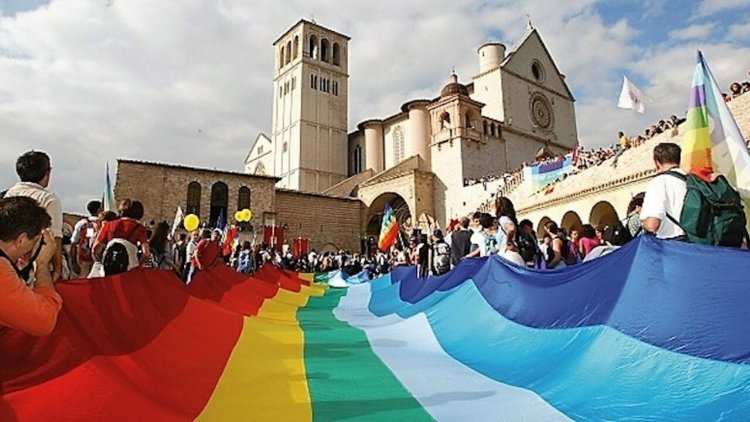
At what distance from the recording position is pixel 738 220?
10.5 ft

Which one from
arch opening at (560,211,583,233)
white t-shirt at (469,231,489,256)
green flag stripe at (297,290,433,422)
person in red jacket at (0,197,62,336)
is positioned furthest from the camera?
arch opening at (560,211,583,233)

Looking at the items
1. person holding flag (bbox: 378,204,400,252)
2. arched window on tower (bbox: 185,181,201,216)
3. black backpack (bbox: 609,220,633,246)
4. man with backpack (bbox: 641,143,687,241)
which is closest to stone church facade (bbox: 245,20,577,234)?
arched window on tower (bbox: 185,181,201,216)

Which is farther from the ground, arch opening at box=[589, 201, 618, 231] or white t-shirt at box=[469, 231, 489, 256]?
arch opening at box=[589, 201, 618, 231]

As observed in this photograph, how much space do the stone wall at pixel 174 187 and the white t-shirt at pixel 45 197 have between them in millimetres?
27651

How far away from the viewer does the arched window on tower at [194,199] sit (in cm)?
3150

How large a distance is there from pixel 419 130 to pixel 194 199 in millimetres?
17742

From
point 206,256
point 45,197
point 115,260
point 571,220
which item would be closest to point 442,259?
point 206,256

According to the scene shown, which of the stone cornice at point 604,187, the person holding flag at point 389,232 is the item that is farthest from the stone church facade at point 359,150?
the person holding flag at point 389,232

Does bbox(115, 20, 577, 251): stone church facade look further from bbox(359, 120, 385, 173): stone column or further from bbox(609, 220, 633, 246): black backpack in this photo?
bbox(609, 220, 633, 246): black backpack

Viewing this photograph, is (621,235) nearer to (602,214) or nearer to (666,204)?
(666,204)

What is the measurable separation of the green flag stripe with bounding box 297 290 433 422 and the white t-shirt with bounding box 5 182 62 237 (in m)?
2.14

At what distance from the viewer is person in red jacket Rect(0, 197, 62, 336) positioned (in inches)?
75.8

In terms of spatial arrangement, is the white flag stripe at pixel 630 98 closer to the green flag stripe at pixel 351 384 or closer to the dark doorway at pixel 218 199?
the green flag stripe at pixel 351 384

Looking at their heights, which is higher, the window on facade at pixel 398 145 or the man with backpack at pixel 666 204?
the window on facade at pixel 398 145
